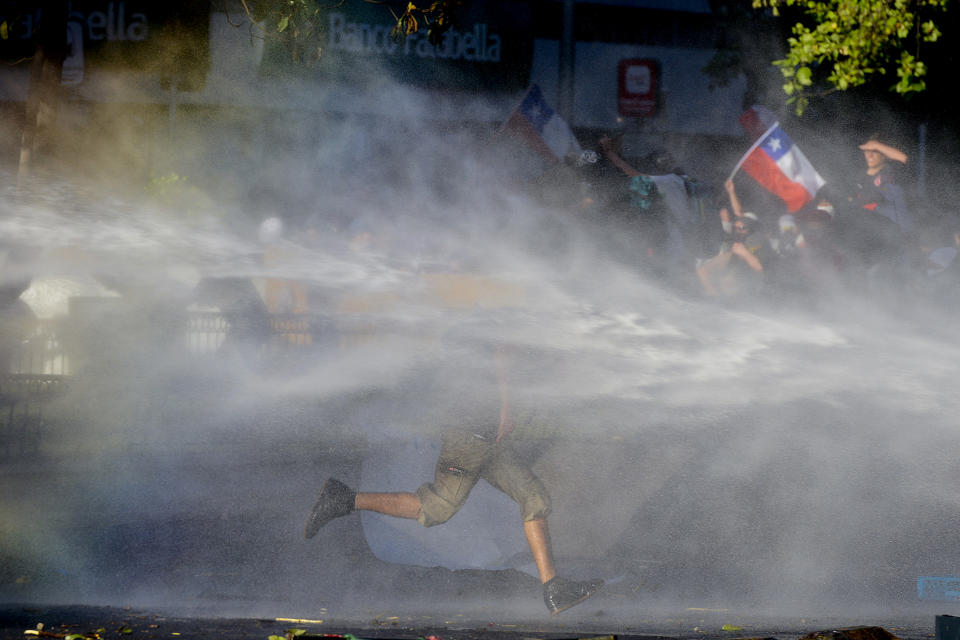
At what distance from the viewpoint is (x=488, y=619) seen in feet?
13.7

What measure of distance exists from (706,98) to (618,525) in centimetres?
1085

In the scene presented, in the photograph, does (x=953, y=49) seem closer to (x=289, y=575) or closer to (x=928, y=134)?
(x=928, y=134)

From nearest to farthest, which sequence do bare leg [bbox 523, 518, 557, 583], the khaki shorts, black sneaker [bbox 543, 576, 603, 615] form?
black sneaker [bbox 543, 576, 603, 615], bare leg [bbox 523, 518, 557, 583], the khaki shorts

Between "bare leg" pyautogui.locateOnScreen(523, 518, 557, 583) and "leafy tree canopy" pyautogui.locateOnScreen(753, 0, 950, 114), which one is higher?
"leafy tree canopy" pyautogui.locateOnScreen(753, 0, 950, 114)

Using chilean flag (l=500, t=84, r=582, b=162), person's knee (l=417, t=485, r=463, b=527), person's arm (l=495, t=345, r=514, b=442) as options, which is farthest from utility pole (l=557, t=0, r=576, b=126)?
person's knee (l=417, t=485, r=463, b=527)

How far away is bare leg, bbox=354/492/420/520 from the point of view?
4672mm

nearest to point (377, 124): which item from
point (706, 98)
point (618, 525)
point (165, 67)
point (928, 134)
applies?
point (165, 67)

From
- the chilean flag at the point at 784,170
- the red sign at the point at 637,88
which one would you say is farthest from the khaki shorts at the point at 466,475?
the red sign at the point at 637,88

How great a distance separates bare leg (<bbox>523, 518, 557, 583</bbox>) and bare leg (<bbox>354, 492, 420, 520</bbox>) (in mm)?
651

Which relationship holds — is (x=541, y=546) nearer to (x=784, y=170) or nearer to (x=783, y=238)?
(x=783, y=238)

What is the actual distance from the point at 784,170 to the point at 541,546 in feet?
16.0

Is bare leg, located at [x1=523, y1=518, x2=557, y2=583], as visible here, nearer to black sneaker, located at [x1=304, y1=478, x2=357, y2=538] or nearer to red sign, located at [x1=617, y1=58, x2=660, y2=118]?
black sneaker, located at [x1=304, y1=478, x2=357, y2=538]

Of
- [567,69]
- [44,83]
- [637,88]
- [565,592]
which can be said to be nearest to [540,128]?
[567,69]

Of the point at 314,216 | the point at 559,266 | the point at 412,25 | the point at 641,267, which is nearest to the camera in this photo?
the point at 412,25
